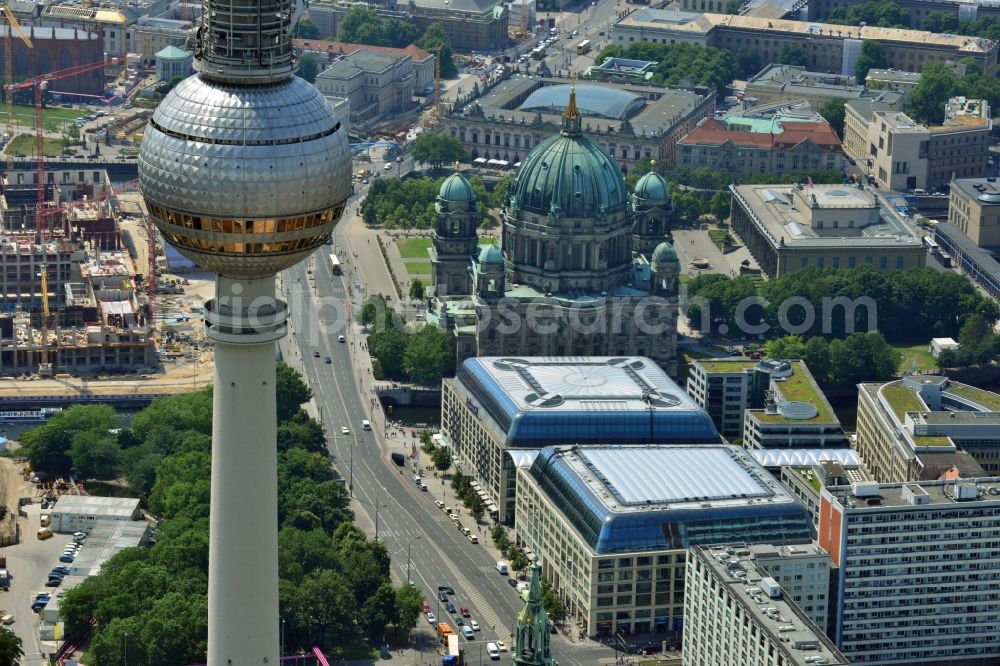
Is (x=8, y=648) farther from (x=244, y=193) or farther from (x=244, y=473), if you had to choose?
(x=244, y=193)

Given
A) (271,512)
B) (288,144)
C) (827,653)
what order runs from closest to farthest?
(288,144) → (271,512) → (827,653)

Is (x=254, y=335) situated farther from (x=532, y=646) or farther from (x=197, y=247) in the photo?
(x=532, y=646)

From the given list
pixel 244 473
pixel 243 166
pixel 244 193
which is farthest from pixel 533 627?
pixel 243 166

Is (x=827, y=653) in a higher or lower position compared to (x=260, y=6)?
lower

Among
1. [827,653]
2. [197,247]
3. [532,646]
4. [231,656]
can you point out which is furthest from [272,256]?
[827,653]

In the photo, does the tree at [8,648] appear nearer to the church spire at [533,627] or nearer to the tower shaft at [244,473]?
the church spire at [533,627]

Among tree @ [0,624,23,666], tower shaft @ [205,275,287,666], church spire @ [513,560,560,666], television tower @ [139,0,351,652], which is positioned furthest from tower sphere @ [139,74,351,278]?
tree @ [0,624,23,666]

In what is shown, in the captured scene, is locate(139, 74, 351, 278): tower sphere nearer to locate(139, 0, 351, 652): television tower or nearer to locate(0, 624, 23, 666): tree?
locate(139, 0, 351, 652): television tower

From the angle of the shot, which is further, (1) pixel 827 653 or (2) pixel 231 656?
(1) pixel 827 653
